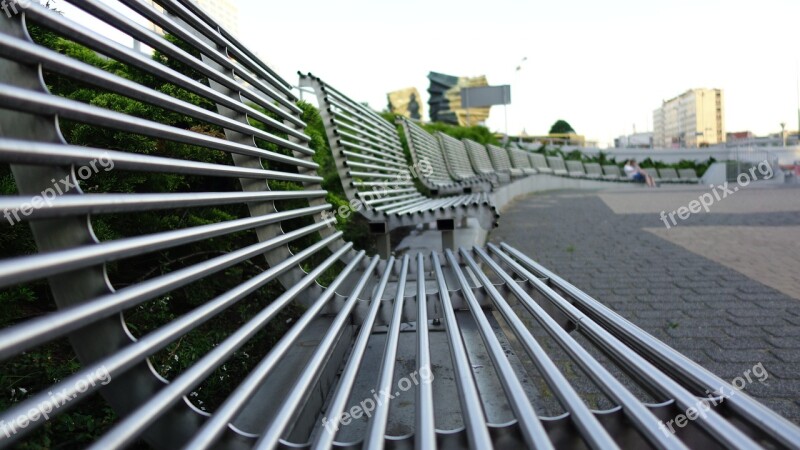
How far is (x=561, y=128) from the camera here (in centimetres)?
11425

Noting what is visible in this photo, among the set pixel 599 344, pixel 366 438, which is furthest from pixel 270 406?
pixel 599 344

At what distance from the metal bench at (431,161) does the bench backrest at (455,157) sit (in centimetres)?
58

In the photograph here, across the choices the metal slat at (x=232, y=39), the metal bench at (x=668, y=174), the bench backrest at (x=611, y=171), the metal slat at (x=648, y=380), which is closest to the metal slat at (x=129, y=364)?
the metal slat at (x=648, y=380)

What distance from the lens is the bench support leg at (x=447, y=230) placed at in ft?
14.3

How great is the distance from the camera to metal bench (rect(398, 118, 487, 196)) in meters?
6.56

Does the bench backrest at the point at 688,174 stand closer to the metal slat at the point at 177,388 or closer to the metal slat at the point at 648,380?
the metal slat at the point at 648,380

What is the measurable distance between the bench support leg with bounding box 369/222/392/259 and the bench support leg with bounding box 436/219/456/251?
428 millimetres

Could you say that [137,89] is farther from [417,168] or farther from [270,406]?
[417,168]

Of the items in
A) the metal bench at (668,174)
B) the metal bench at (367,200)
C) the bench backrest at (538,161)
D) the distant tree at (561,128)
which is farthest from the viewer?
the distant tree at (561,128)

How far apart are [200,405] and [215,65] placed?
1385 mm

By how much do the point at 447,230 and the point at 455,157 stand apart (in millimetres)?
6173

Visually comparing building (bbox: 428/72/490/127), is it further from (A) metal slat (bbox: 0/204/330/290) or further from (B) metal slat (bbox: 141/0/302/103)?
(A) metal slat (bbox: 0/204/330/290)

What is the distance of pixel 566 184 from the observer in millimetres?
29078

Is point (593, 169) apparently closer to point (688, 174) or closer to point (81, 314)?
point (688, 174)
